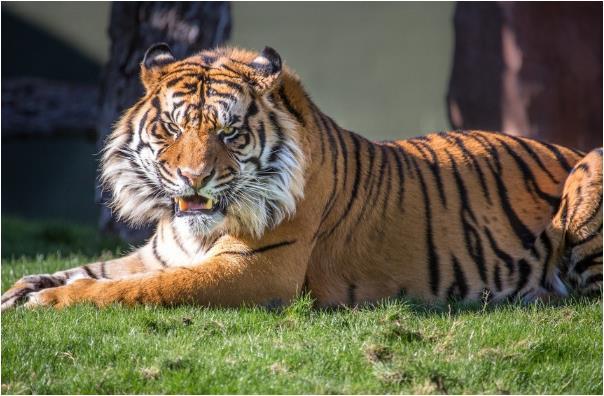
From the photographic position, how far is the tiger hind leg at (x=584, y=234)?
5.98 metres

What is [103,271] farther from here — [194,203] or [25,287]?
[194,203]

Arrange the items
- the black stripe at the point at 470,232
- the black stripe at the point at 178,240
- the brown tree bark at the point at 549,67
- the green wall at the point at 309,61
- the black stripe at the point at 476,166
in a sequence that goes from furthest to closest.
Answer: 1. the green wall at the point at 309,61
2. the brown tree bark at the point at 549,67
3. the black stripe at the point at 476,166
4. the black stripe at the point at 470,232
5. the black stripe at the point at 178,240

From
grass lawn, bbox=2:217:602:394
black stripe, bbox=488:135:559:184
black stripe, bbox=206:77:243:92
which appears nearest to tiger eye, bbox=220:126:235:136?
black stripe, bbox=206:77:243:92

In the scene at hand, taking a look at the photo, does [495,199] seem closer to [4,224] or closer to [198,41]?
[198,41]

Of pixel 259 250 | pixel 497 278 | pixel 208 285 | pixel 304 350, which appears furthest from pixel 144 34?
pixel 304 350

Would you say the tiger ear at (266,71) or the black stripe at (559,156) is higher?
the tiger ear at (266,71)

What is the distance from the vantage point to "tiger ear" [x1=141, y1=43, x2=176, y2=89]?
18.5ft

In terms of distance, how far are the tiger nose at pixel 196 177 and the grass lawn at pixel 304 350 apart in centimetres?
62

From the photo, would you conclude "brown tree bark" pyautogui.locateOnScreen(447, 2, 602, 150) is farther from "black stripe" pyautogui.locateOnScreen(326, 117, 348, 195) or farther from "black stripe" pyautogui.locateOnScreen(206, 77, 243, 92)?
"black stripe" pyautogui.locateOnScreen(206, 77, 243, 92)

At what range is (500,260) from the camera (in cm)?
605

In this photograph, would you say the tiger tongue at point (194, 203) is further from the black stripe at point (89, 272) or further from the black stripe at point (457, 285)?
the black stripe at point (457, 285)

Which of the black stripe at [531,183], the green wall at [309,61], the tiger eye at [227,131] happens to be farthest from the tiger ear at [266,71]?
the green wall at [309,61]

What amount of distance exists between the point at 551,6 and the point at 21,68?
5.48 meters

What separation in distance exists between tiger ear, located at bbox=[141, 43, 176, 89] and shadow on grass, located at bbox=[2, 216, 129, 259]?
2.42 meters
